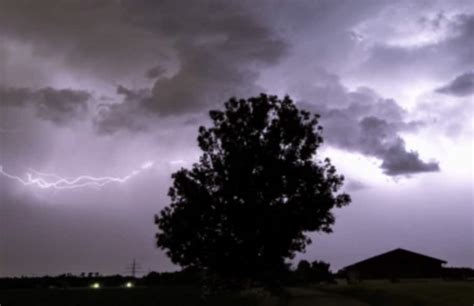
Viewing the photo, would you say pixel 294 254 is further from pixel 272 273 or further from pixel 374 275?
pixel 374 275

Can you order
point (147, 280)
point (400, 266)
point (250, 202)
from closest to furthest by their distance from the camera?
point (250, 202) < point (400, 266) < point (147, 280)

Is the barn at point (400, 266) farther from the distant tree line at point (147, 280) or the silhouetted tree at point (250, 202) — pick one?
the silhouetted tree at point (250, 202)

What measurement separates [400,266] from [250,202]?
4191 cm

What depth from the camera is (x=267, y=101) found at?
46.4 meters

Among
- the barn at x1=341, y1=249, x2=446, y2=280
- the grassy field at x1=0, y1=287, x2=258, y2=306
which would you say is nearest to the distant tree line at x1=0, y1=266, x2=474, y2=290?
the barn at x1=341, y1=249, x2=446, y2=280

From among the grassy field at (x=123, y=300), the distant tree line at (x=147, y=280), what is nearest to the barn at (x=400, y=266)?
the distant tree line at (x=147, y=280)

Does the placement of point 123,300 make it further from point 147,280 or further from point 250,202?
point 147,280

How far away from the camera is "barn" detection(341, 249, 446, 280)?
74.4m

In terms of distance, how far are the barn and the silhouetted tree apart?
34976mm

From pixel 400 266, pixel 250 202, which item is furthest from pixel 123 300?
pixel 400 266

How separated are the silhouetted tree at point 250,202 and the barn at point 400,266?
A: 34976mm

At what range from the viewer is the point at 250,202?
4247 centimetres

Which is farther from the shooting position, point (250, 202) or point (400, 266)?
point (400, 266)

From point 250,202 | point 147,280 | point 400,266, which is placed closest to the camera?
point 250,202
